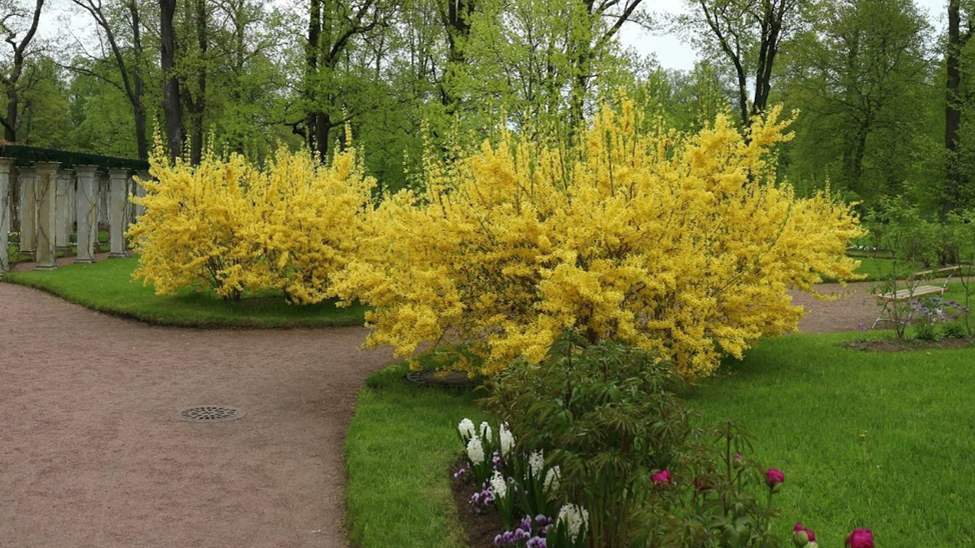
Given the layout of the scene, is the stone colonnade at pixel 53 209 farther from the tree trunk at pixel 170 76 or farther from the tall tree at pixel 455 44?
the tall tree at pixel 455 44

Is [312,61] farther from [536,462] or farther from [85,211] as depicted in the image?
[536,462]

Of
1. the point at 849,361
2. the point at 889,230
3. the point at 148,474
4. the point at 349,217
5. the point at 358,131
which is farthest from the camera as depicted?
the point at 358,131

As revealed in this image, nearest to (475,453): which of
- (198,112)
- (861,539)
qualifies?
(861,539)

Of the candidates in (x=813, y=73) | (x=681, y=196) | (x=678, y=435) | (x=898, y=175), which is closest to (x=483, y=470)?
(x=678, y=435)

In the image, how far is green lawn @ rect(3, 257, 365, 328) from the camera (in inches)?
487

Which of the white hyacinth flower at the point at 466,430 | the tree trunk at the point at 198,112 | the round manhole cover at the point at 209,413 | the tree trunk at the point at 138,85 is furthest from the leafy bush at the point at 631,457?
the tree trunk at the point at 138,85

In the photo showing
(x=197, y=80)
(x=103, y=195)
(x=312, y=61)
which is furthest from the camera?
(x=197, y=80)

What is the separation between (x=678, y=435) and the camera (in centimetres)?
336

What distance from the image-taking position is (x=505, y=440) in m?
4.82

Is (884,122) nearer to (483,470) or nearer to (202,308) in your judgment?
(202,308)

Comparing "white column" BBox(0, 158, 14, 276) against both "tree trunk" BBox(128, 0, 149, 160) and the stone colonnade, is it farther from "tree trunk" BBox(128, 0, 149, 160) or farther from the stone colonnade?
"tree trunk" BBox(128, 0, 149, 160)

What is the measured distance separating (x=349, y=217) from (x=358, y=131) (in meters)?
16.5

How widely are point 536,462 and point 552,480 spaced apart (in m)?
0.16

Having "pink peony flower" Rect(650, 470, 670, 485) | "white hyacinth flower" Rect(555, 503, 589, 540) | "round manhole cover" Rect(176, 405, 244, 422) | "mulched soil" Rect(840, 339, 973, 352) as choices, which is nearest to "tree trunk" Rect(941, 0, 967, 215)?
"mulched soil" Rect(840, 339, 973, 352)
